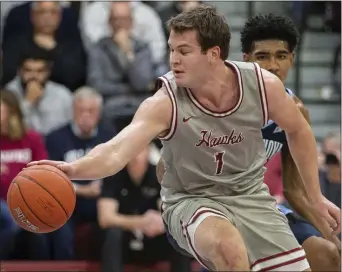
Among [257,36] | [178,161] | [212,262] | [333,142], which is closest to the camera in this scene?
[212,262]

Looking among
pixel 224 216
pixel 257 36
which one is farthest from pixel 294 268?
pixel 257 36

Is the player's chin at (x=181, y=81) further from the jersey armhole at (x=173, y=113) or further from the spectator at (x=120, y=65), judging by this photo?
the spectator at (x=120, y=65)

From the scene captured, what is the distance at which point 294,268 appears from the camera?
3771 millimetres

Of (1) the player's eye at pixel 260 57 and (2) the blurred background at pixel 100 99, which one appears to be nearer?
(1) the player's eye at pixel 260 57

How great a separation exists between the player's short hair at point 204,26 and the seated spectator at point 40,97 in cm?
335

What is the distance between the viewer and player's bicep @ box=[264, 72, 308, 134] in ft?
12.5

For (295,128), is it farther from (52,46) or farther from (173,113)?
(52,46)

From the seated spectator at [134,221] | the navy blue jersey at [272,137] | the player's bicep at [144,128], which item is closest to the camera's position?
the player's bicep at [144,128]

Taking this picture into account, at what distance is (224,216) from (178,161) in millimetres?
344

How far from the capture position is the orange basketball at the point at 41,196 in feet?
11.4

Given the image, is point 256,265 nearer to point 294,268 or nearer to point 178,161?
point 294,268

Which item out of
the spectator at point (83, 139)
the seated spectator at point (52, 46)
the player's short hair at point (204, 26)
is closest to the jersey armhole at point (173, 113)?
the player's short hair at point (204, 26)

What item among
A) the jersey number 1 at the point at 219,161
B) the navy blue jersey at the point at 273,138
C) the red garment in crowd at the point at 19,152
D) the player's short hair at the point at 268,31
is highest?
the player's short hair at the point at 268,31

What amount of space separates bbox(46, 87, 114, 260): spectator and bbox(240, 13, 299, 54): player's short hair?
7.49 ft
